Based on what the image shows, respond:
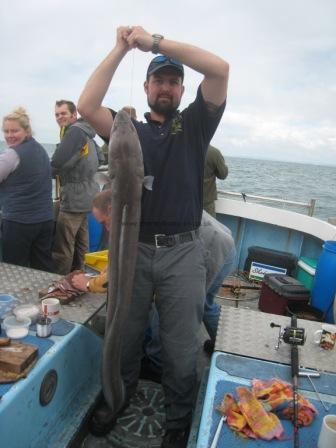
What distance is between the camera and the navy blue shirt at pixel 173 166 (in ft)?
8.30

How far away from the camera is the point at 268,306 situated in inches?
198

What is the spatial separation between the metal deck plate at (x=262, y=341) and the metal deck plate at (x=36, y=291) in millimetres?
948

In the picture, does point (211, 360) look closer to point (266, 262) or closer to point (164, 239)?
point (164, 239)

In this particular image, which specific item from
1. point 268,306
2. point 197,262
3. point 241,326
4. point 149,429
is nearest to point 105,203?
point 197,262

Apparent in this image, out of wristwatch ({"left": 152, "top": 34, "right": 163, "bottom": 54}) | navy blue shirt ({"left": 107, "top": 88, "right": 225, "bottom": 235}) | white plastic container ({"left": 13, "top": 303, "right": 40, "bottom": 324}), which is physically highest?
wristwatch ({"left": 152, "top": 34, "right": 163, "bottom": 54})

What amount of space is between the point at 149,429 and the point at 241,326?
3.25ft

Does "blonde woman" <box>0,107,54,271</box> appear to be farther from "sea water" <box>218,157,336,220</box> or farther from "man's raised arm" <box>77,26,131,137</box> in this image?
"sea water" <box>218,157,336,220</box>

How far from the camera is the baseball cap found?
8.27ft

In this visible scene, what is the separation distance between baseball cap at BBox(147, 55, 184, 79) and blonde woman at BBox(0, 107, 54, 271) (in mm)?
1793

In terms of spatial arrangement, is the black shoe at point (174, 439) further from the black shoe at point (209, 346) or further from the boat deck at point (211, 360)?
the black shoe at point (209, 346)

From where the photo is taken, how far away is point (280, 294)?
485 cm

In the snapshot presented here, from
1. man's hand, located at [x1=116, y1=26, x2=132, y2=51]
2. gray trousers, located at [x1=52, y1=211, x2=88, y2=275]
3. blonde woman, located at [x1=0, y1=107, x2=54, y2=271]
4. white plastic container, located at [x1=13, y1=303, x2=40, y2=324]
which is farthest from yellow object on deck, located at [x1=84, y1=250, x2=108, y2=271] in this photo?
man's hand, located at [x1=116, y1=26, x2=132, y2=51]

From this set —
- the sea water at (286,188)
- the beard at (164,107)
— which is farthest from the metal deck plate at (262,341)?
the sea water at (286,188)

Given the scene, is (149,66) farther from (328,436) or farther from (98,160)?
(98,160)
